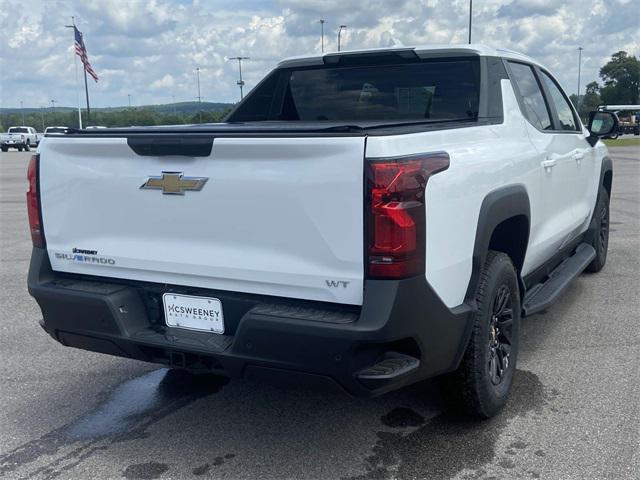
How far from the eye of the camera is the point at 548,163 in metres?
4.21

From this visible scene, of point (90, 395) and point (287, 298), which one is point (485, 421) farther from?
point (90, 395)

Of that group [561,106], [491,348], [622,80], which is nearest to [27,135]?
[561,106]

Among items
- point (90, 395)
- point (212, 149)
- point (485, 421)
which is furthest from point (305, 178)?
point (90, 395)

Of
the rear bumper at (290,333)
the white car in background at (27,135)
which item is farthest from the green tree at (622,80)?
the rear bumper at (290,333)

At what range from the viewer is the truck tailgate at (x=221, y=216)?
105 inches

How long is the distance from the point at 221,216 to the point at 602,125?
161 inches

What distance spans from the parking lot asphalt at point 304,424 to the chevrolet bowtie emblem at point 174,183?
1294 mm

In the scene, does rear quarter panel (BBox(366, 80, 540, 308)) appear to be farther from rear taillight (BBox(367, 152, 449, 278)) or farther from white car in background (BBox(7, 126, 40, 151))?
white car in background (BBox(7, 126, 40, 151))

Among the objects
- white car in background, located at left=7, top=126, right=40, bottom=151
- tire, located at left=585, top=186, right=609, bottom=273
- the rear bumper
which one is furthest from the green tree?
the rear bumper

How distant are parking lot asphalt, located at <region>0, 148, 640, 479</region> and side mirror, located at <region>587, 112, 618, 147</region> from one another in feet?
5.80

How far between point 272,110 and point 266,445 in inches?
103

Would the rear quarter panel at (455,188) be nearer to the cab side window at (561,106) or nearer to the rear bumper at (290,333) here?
the rear bumper at (290,333)

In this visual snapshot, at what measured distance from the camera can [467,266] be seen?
3012 millimetres

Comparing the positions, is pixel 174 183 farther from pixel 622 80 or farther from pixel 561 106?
pixel 622 80
